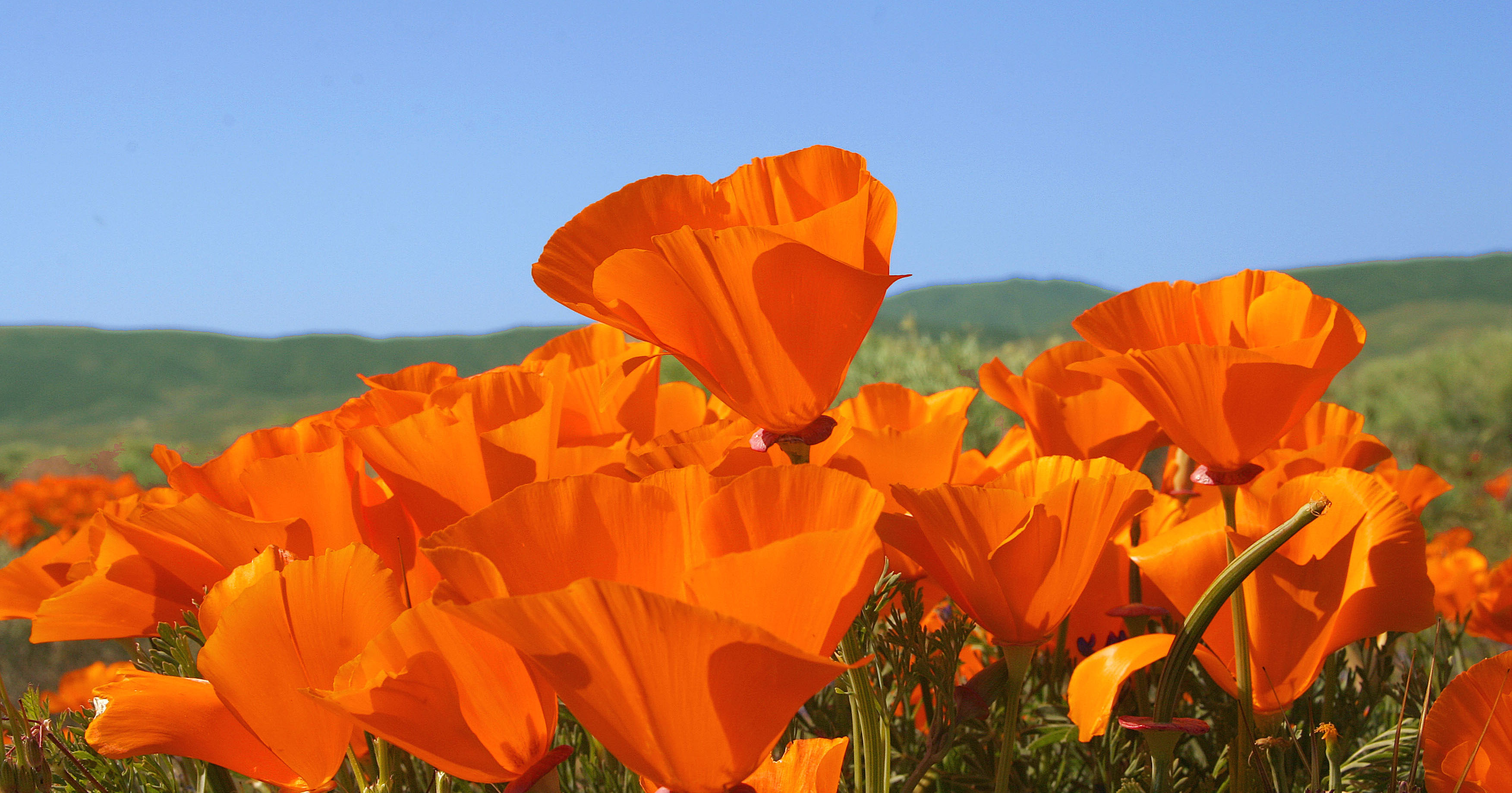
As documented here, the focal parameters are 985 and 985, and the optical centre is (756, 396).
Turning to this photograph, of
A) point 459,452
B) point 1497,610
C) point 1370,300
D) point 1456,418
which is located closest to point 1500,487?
point 1456,418

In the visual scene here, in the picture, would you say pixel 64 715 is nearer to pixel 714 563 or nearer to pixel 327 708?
pixel 327 708

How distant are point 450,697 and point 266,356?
53.0 meters

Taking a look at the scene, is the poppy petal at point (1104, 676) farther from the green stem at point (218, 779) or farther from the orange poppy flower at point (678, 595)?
the green stem at point (218, 779)

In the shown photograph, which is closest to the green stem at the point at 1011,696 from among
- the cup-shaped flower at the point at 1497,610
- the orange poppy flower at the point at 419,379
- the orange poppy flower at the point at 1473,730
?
the orange poppy flower at the point at 1473,730

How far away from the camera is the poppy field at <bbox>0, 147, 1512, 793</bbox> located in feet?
1.32

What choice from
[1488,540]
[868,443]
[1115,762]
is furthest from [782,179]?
[1488,540]

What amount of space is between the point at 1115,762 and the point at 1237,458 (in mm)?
264

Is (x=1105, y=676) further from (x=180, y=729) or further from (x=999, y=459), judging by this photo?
(x=180, y=729)

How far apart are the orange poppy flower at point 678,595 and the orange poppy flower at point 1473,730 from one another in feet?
1.23

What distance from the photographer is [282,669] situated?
0.47 meters

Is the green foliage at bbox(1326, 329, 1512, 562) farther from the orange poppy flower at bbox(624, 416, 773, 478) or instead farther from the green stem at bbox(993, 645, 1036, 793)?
the orange poppy flower at bbox(624, 416, 773, 478)

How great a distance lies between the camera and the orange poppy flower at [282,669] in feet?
1.51

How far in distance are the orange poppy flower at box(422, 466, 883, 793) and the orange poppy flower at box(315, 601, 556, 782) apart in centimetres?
4

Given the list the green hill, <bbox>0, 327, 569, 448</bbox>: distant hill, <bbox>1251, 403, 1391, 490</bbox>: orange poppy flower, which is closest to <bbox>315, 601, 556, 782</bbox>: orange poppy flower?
<bbox>1251, 403, 1391, 490</bbox>: orange poppy flower
